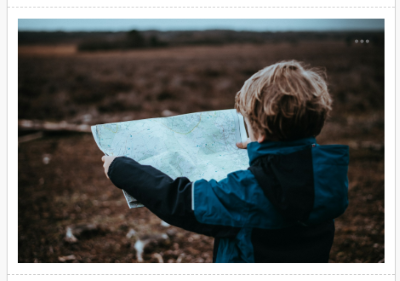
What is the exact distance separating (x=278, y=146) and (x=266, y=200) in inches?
9.3

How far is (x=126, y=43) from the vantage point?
2052 centimetres

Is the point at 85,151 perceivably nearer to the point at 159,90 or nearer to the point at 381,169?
the point at 381,169

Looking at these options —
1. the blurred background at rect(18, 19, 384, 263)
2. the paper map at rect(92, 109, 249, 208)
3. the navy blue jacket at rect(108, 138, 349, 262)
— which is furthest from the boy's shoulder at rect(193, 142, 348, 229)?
the blurred background at rect(18, 19, 384, 263)

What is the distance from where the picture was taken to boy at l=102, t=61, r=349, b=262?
1103mm

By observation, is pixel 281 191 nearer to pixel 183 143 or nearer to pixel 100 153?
pixel 183 143

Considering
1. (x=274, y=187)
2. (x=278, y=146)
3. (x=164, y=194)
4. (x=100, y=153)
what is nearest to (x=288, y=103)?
(x=278, y=146)

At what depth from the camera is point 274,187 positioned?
1.12m

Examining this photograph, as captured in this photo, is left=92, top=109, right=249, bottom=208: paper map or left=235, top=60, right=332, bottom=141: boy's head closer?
left=235, top=60, right=332, bottom=141: boy's head

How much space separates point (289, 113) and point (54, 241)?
3.21m

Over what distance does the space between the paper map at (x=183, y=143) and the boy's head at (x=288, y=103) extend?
0.42m

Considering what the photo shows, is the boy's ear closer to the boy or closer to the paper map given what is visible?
the boy

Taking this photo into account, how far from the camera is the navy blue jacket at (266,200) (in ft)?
3.61

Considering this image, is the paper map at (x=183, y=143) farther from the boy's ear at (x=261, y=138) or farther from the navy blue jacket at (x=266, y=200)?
the boy's ear at (x=261, y=138)

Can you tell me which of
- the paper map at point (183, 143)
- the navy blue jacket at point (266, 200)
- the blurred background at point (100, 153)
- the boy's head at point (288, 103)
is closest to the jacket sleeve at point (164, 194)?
the navy blue jacket at point (266, 200)
